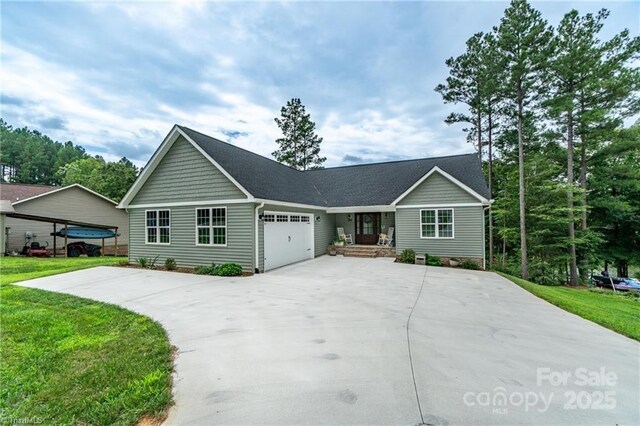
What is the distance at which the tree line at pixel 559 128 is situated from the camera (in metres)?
12.5

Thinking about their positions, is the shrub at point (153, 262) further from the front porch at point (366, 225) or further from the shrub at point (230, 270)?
the front porch at point (366, 225)

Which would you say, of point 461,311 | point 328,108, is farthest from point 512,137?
point 461,311

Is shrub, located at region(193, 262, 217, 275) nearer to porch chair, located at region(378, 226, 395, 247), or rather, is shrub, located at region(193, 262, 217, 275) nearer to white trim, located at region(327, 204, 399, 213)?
white trim, located at region(327, 204, 399, 213)

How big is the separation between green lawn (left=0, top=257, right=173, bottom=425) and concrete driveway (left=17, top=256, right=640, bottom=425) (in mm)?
329

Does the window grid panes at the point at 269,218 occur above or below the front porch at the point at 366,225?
above

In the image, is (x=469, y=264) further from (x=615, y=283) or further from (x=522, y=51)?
(x=615, y=283)

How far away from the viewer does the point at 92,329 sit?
5.02m

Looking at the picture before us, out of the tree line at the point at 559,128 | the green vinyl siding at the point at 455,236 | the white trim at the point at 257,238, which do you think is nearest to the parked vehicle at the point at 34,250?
the white trim at the point at 257,238

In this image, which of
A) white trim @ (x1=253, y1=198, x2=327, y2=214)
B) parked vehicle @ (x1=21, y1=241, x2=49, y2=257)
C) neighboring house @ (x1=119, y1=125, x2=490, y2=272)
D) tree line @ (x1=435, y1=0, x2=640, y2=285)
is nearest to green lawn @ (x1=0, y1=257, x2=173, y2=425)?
neighboring house @ (x1=119, y1=125, x2=490, y2=272)

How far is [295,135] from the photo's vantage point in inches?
1162

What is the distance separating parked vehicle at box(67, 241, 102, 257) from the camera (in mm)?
18797

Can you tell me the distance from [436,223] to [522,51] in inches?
326

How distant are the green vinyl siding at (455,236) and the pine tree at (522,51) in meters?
2.76

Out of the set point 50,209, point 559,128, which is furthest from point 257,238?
point 50,209
